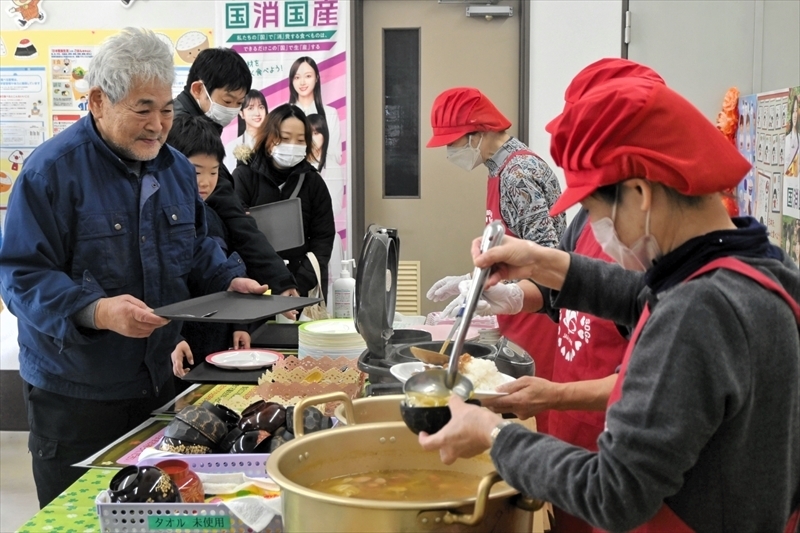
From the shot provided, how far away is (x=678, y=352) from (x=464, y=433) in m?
0.32

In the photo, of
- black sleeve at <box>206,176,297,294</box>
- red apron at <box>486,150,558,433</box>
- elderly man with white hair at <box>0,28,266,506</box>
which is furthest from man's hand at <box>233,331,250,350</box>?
red apron at <box>486,150,558,433</box>

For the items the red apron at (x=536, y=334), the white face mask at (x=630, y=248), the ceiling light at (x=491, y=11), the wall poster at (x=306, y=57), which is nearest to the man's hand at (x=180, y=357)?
the red apron at (x=536, y=334)

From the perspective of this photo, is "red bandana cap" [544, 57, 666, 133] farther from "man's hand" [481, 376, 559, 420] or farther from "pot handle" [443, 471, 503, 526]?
"pot handle" [443, 471, 503, 526]

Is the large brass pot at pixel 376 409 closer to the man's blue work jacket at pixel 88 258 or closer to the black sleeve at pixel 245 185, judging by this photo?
the man's blue work jacket at pixel 88 258

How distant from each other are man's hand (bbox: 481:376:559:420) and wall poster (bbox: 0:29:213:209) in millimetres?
4022

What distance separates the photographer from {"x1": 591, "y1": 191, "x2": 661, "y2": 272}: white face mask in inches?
41.4

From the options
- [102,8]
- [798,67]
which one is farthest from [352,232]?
[798,67]

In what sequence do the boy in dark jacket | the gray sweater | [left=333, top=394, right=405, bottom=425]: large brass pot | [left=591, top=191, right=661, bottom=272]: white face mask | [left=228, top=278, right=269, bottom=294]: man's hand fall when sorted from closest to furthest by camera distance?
the gray sweater < [left=591, top=191, right=661, bottom=272]: white face mask < [left=333, top=394, right=405, bottom=425]: large brass pot < [left=228, top=278, right=269, bottom=294]: man's hand < the boy in dark jacket

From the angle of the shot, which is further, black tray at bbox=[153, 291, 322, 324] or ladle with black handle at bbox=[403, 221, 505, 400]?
black tray at bbox=[153, 291, 322, 324]

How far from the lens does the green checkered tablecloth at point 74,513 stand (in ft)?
4.80

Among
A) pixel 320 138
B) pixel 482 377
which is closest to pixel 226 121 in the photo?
pixel 320 138

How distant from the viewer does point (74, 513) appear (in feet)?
4.99

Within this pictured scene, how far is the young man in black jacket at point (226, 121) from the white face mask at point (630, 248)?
2.17 metres

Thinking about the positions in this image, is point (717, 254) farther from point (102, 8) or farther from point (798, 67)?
point (102, 8)
